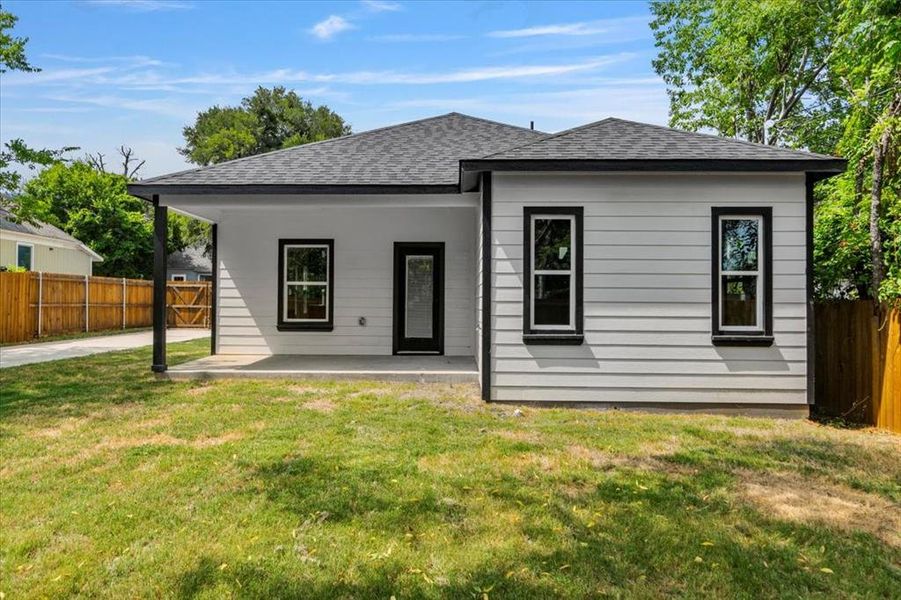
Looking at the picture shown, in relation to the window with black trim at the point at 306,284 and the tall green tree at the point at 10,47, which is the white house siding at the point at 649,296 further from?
the tall green tree at the point at 10,47

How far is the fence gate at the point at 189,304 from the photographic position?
1919 cm

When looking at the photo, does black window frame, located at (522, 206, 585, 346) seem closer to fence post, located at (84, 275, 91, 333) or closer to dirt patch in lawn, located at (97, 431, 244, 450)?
dirt patch in lawn, located at (97, 431, 244, 450)

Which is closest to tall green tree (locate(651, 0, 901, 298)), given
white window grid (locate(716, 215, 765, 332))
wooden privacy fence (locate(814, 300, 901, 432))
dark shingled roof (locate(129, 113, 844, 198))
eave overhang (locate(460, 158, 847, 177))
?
wooden privacy fence (locate(814, 300, 901, 432))

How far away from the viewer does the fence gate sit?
63.0 feet

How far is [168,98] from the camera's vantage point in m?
20.4

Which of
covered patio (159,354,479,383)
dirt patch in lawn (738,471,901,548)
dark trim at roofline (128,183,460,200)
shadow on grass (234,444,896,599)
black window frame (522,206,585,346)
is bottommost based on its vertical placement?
dirt patch in lawn (738,471,901,548)

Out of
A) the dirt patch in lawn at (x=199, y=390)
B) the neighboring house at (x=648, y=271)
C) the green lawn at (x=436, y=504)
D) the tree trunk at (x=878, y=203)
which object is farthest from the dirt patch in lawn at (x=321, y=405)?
the tree trunk at (x=878, y=203)

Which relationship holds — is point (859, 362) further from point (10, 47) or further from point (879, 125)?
point (10, 47)

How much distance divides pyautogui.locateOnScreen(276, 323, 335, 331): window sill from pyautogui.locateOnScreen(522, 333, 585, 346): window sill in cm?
449

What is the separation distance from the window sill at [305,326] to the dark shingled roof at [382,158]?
2.89 metres

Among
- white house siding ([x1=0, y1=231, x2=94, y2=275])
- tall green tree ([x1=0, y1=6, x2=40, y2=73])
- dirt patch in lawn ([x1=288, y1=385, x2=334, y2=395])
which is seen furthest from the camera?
white house siding ([x1=0, y1=231, x2=94, y2=275])

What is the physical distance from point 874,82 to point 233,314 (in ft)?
33.1

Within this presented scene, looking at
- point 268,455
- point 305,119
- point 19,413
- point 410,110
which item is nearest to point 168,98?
point 410,110

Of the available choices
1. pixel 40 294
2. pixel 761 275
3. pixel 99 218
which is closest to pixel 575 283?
pixel 761 275
